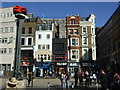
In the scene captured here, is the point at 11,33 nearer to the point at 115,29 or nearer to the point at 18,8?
the point at 115,29

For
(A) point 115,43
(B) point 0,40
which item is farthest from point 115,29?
(B) point 0,40

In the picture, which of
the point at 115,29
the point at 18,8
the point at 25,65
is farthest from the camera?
the point at 25,65

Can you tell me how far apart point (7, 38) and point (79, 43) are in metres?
18.0

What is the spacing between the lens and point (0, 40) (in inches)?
1930

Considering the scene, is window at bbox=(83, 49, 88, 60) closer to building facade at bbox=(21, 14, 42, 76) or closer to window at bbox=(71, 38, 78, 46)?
window at bbox=(71, 38, 78, 46)

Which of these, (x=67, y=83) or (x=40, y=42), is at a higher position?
(x=40, y=42)

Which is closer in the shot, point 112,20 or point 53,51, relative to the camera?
point 112,20

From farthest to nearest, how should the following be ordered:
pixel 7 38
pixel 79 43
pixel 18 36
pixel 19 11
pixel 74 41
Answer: pixel 7 38, pixel 79 43, pixel 74 41, pixel 19 11, pixel 18 36

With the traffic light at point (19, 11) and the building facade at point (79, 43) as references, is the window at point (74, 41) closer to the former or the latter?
the building facade at point (79, 43)

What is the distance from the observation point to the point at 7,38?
4834cm

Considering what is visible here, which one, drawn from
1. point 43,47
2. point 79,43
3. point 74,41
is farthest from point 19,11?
point 79,43

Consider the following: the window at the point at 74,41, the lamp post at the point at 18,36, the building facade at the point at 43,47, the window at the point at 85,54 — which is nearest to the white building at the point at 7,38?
the building facade at the point at 43,47

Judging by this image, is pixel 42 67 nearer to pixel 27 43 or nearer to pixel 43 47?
pixel 43 47

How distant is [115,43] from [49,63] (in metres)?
16.2
